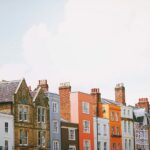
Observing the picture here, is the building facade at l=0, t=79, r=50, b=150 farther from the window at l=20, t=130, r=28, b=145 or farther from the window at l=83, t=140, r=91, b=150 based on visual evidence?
the window at l=83, t=140, r=91, b=150

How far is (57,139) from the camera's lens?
74.0 m

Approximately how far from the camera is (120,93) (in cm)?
10025

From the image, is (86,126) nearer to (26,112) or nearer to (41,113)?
(41,113)

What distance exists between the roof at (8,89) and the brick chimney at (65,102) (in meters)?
13.8

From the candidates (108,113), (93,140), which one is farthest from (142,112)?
(93,140)

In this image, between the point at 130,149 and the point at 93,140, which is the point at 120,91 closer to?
the point at 130,149

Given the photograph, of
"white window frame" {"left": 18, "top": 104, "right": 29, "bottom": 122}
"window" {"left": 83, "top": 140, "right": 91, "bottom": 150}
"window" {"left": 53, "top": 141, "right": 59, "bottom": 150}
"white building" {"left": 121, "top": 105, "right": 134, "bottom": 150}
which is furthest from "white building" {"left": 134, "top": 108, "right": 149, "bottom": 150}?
"white window frame" {"left": 18, "top": 104, "right": 29, "bottom": 122}

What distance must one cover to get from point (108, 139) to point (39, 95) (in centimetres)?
2304

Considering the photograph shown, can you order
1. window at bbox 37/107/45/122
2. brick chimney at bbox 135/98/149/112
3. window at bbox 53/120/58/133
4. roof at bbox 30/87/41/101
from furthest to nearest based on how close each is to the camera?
brick chimney at bbox 135/98/149/112
window at bbox 53/120/58/133
window at bbox 37/107/45/122
roof at bbox 30/87/41/101

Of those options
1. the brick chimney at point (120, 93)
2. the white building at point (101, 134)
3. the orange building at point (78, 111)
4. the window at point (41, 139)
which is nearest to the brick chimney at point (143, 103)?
the brick chimney at point (120, 93)

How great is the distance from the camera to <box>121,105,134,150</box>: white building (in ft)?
314

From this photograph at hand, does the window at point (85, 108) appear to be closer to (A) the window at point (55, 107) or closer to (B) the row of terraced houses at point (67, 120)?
(B) the row of terraced houses at point (67, 120)

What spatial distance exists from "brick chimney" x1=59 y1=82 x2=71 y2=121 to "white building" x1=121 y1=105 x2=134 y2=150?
18.8 meters

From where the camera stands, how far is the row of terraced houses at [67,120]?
65562mm
